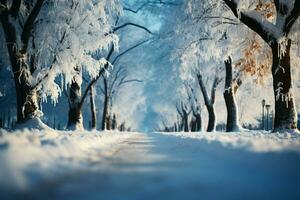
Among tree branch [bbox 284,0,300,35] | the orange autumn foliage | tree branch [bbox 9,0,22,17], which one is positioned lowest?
the orange autumn foliage

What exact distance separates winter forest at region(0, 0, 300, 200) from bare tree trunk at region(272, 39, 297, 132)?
0.10 ft

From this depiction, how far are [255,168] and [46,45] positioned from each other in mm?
13124

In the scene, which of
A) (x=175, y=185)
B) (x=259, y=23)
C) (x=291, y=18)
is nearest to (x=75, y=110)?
(x=259, y=23)

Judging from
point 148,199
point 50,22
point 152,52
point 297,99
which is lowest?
point 148,199

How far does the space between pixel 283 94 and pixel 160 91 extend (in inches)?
1485

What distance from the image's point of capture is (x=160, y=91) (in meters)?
50.1

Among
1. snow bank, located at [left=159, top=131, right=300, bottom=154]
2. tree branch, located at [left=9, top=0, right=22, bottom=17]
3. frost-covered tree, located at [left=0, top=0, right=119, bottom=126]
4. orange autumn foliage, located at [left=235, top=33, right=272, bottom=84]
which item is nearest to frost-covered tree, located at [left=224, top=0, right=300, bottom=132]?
orange autumn foliage, located at [left=235, top=33, right=272, bottom=84]

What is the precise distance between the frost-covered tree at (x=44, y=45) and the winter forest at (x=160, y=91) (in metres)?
0.04

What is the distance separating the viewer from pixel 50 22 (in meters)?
15.6

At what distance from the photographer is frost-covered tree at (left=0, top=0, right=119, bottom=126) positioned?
14.3m

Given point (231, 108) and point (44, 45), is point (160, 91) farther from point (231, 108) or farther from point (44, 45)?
point (44, 45)

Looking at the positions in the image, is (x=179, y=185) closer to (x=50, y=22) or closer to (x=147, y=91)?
(x=50, y=22)

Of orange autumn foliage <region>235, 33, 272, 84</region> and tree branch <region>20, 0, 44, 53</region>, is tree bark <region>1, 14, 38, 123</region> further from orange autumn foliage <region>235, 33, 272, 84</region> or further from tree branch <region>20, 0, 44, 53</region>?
orange autumn foliage <region>235, 33, 272, 84</region>

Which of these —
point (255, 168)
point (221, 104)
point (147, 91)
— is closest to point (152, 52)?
point (221, 104)
